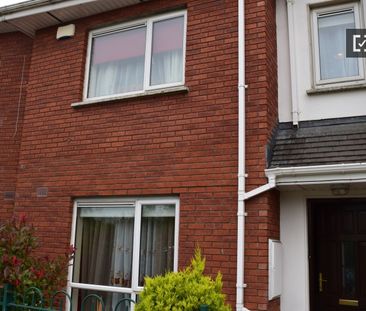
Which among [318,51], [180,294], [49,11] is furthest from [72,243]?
[318,51]

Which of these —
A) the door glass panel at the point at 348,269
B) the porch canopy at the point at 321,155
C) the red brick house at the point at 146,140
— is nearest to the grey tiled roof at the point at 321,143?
the porch canopy at the point at 321,155

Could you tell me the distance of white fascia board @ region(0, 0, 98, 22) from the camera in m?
7.06

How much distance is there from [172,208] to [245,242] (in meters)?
1.15

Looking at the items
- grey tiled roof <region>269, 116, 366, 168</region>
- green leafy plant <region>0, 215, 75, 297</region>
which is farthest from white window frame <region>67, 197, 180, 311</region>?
grey tiled roof <region>269, 116, 366, 168</region>

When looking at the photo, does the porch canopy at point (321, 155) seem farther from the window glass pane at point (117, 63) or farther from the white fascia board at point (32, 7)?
the white fascia board at point (32, 7)

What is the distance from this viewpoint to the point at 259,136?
18.5 ft

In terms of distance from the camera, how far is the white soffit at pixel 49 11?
7.02 m

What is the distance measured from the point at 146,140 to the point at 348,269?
3099 millimetres

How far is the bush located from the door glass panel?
233 cm

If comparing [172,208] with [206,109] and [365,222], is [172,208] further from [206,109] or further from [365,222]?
[365,222]

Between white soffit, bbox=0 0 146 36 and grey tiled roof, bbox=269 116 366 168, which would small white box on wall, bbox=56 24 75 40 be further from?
grey tiled roof, bbox=269 116 366 168

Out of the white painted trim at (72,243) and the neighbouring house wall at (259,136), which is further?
the white painted trim at (72,243)

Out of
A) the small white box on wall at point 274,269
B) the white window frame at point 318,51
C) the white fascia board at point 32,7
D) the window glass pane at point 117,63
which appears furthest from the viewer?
the white fascia board at point 32,7

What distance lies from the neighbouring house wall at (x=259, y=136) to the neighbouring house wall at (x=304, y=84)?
0.45ft
